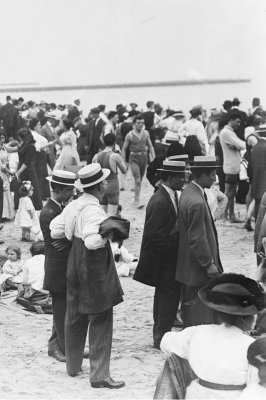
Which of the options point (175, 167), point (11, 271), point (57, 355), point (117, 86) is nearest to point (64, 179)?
point (175, 167)

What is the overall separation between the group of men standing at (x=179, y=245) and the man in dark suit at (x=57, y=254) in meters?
0.81

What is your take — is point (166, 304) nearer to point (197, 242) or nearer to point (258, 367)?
point (197, 242)

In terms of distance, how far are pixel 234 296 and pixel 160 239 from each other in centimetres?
313

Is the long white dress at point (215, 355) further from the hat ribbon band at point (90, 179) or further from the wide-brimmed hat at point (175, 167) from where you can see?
the wide-brimmed hat at point (175, 167)

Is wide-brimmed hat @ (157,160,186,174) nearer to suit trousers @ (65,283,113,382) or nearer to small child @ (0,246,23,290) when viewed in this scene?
suit trousers @ (65,283,113,382)

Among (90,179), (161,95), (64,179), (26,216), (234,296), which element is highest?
(90,179)

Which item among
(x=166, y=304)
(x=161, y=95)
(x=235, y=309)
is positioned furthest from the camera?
(x=161, y=95)

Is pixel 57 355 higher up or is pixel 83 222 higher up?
pixel 83 222

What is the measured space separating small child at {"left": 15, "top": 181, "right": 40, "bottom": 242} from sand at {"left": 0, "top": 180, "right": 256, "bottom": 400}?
2828mm

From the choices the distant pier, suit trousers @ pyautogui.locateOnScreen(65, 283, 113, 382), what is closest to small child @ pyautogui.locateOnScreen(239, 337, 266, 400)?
suit trousers @ pyautogui.locateOnScreen(65, 283, 113, 382)

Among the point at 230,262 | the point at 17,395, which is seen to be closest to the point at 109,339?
the point at 17,395

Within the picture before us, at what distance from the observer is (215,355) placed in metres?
4.02

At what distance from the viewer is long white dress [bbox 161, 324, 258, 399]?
13.0ft

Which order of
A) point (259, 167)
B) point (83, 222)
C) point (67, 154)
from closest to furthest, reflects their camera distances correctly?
point (83, 222), point (259, 167), point (67, 154)
